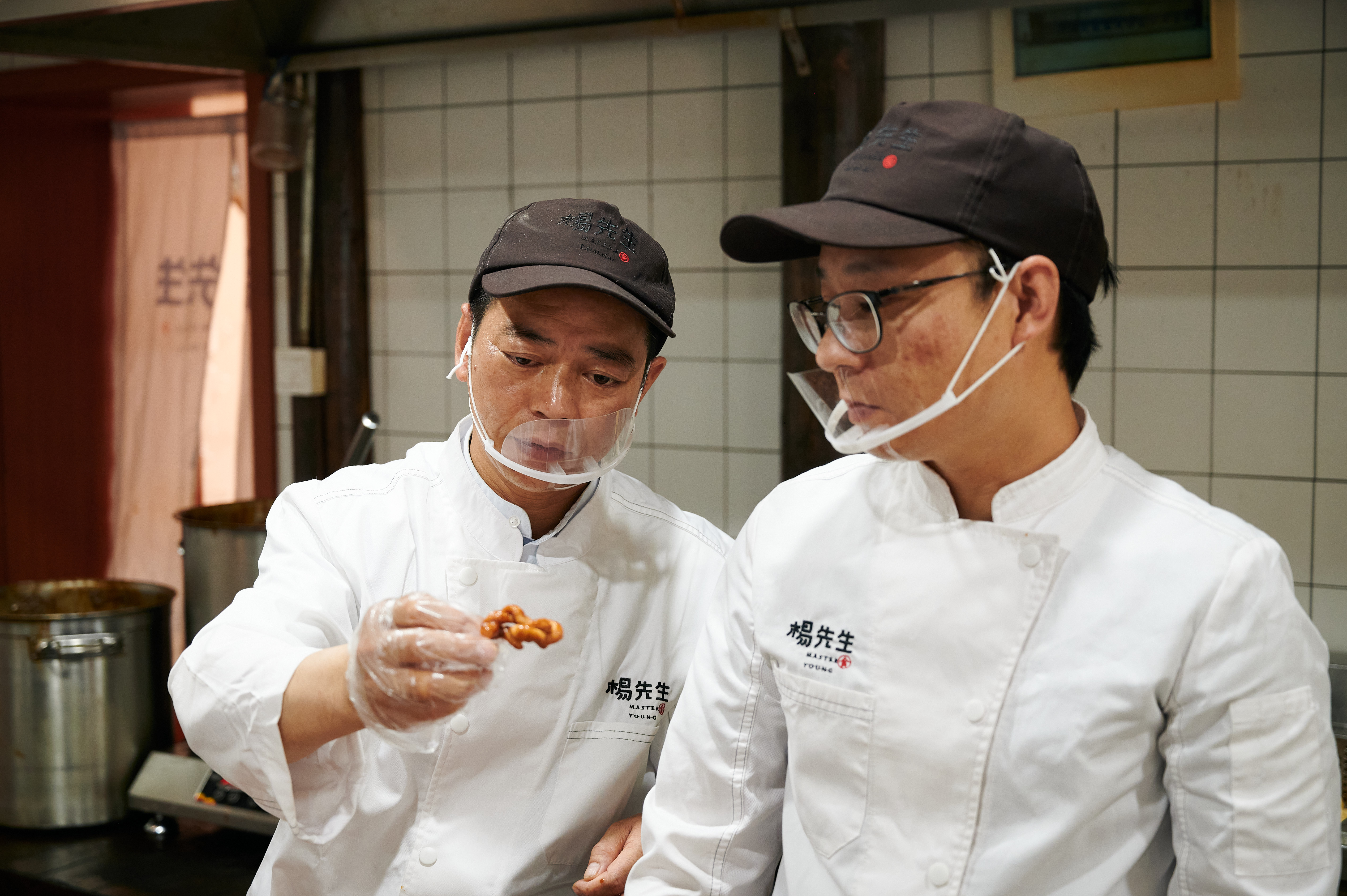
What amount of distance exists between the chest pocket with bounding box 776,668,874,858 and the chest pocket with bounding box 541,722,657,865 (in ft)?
1.10

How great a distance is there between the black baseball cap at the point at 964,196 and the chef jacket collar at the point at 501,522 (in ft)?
2.01

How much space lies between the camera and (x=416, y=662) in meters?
1.18

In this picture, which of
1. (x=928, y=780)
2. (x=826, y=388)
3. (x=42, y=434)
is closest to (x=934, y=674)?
(x=928, y=780)

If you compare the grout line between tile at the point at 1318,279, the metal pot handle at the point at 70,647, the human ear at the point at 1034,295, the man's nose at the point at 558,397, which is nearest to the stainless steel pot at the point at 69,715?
the metal pot handle at the point at 70,647

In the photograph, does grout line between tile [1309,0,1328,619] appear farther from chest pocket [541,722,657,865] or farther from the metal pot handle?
the metal pot handle

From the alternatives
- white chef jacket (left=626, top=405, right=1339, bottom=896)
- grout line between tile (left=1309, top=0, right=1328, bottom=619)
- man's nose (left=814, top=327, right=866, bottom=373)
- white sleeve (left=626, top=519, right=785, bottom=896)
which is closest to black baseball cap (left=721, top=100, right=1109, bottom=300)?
man's nose (left=814, top=327, right=866, bottom=373)

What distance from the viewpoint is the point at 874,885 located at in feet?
4.03

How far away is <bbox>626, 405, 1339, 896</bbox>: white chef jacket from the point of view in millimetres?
1098

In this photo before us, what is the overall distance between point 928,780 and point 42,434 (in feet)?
12.5

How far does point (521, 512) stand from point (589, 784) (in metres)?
0.40

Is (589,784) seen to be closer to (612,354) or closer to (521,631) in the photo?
(521,631)

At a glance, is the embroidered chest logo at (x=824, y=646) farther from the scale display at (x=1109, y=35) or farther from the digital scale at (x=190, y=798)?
the scale display at (x=1109, y=35)

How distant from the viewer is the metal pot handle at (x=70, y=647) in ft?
7.96

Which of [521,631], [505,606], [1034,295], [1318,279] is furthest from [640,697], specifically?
[1318,279]
